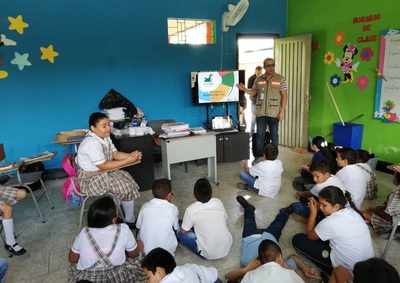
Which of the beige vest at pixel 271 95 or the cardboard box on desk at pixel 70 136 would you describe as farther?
the beige vest at pixel 271 95

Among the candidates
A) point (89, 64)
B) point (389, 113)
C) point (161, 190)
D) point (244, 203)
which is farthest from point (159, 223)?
point (389, 113)

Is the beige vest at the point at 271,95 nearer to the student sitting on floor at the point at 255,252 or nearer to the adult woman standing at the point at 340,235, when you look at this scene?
the student sitting on floor at the point at 255,252

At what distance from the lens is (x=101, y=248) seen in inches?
66.6

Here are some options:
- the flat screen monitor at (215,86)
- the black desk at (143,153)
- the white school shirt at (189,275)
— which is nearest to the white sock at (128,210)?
the black desk at (143,153)

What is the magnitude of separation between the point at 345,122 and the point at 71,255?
4.26m

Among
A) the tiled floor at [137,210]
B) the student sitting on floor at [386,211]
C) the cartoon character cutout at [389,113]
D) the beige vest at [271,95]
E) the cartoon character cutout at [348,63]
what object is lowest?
the tiled floor at [137,210]

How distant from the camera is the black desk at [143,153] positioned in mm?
3391

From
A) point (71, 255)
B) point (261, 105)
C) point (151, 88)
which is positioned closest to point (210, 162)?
point (261, 105)

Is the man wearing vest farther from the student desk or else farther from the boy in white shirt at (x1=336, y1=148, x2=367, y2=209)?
the boy in white shirt at (x1=336, y1=148, x2=367, y2=209)

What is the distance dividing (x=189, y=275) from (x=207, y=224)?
69cm

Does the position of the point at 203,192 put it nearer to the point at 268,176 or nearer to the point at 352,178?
the point at 268,176

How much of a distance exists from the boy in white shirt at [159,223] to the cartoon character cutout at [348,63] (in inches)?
144

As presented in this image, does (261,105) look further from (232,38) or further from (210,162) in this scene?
(232,38)

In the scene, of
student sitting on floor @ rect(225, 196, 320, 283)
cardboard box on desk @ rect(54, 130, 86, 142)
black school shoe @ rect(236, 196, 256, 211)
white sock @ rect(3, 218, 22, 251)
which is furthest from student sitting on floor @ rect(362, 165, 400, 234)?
cardboard box on desk @ rect(54, 130, 86, 142)
